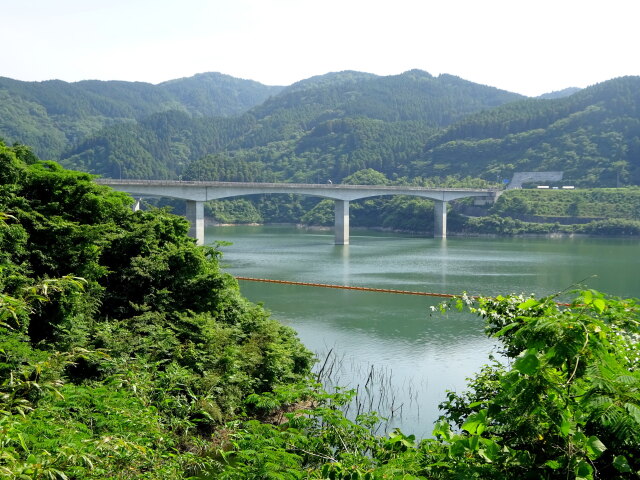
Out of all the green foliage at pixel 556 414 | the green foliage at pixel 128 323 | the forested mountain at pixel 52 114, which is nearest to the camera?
the green foliage at pixel 556 414

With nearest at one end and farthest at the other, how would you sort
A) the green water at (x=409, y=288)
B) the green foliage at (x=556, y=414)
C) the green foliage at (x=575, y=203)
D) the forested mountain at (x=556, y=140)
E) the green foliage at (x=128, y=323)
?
the green foliage at (x=556, y=414)
the green foliage at (x=128, y=323)
the green water at (x=409, y=288)
the green foliage at (x=575, y=203)
the forested mountain at (x=556, y=140)

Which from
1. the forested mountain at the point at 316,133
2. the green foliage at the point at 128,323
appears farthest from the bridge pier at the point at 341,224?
the forested mountain at the point at 316,133

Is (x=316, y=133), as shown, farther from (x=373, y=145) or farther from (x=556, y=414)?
(x=556, y=414)

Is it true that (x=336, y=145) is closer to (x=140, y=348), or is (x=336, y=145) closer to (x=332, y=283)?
(x=332, y=283)

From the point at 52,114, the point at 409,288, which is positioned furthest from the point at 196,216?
the point at 52,114

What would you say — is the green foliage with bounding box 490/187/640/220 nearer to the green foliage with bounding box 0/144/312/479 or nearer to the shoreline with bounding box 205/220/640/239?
the shoreline with bounding box 205/220/640/239

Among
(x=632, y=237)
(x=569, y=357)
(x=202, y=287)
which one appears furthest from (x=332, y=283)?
(x=632, y=237)

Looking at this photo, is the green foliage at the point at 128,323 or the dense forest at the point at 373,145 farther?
the dense forest at the point at 373,145

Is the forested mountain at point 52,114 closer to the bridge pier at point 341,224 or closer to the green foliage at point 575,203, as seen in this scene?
the bridge pier at point 341,224
